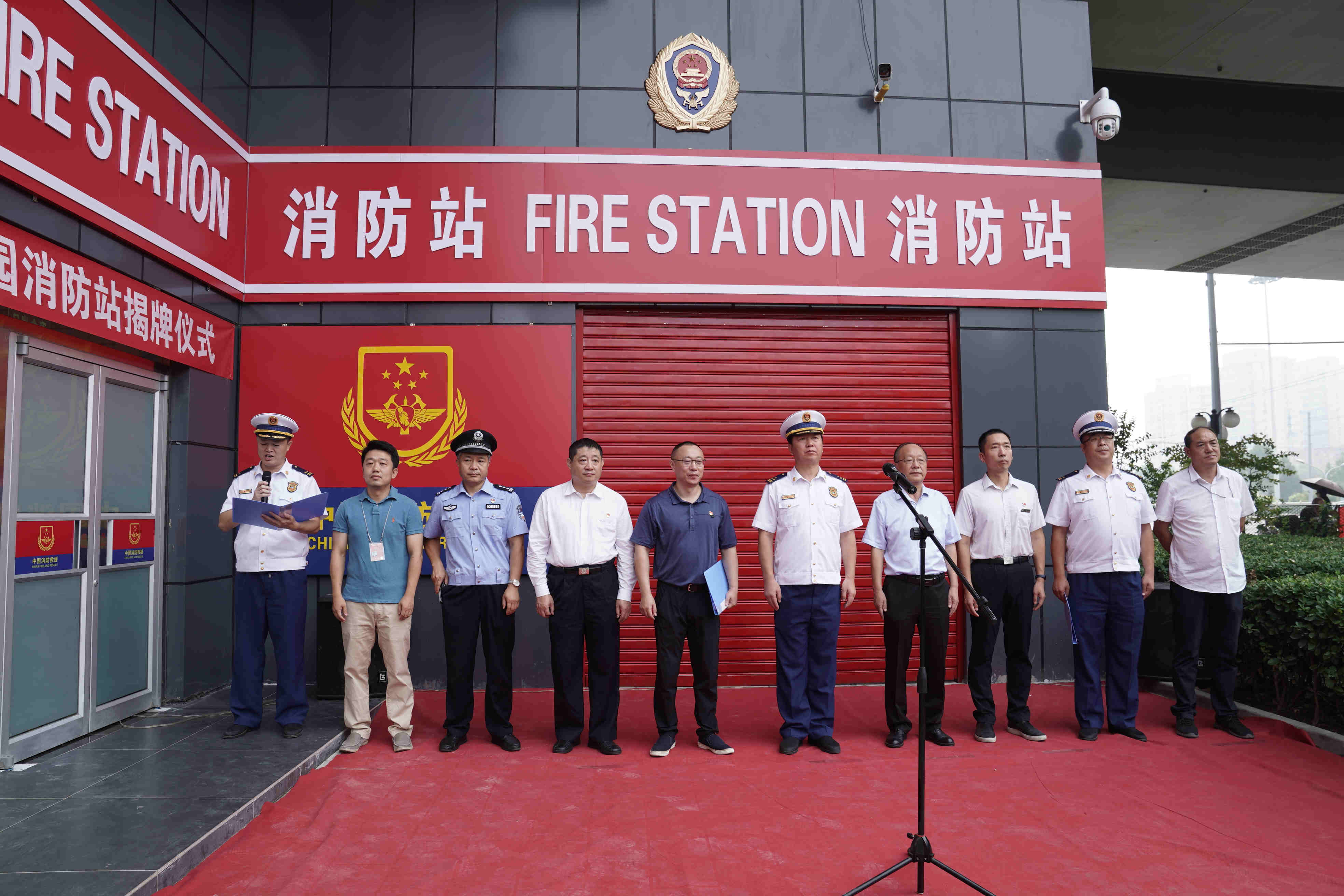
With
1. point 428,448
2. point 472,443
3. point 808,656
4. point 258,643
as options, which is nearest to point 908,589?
point 808,656

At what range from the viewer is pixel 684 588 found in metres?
4.53

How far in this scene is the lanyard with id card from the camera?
14.9 ft

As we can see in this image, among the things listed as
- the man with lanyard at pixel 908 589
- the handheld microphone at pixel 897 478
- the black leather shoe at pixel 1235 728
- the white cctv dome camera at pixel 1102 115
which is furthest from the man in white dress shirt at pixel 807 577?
the white cctv dome camera at pixel 1102 115

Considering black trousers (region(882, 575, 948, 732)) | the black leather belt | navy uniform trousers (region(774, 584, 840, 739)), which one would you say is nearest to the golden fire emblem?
the black leather belt

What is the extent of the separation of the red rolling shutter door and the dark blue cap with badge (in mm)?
1645

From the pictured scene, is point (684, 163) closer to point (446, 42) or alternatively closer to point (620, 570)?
point (446, 42)

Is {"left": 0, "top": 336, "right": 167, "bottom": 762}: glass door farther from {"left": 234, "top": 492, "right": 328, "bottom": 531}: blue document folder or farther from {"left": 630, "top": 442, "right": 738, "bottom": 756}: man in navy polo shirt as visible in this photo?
{"left": 630, "top": 442, "right": 738, "bottom": 756}: man in navy polo shirt

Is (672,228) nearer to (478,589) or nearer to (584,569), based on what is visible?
(584,569)

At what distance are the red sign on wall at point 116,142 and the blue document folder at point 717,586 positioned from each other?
3988 millimetres

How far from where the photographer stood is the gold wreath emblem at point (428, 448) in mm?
5941

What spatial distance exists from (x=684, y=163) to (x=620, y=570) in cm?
341

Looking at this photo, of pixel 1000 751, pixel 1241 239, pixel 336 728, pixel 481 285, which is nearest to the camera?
pixel 1000 751

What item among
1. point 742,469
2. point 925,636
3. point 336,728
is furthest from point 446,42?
point 925,636

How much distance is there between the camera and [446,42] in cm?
626
